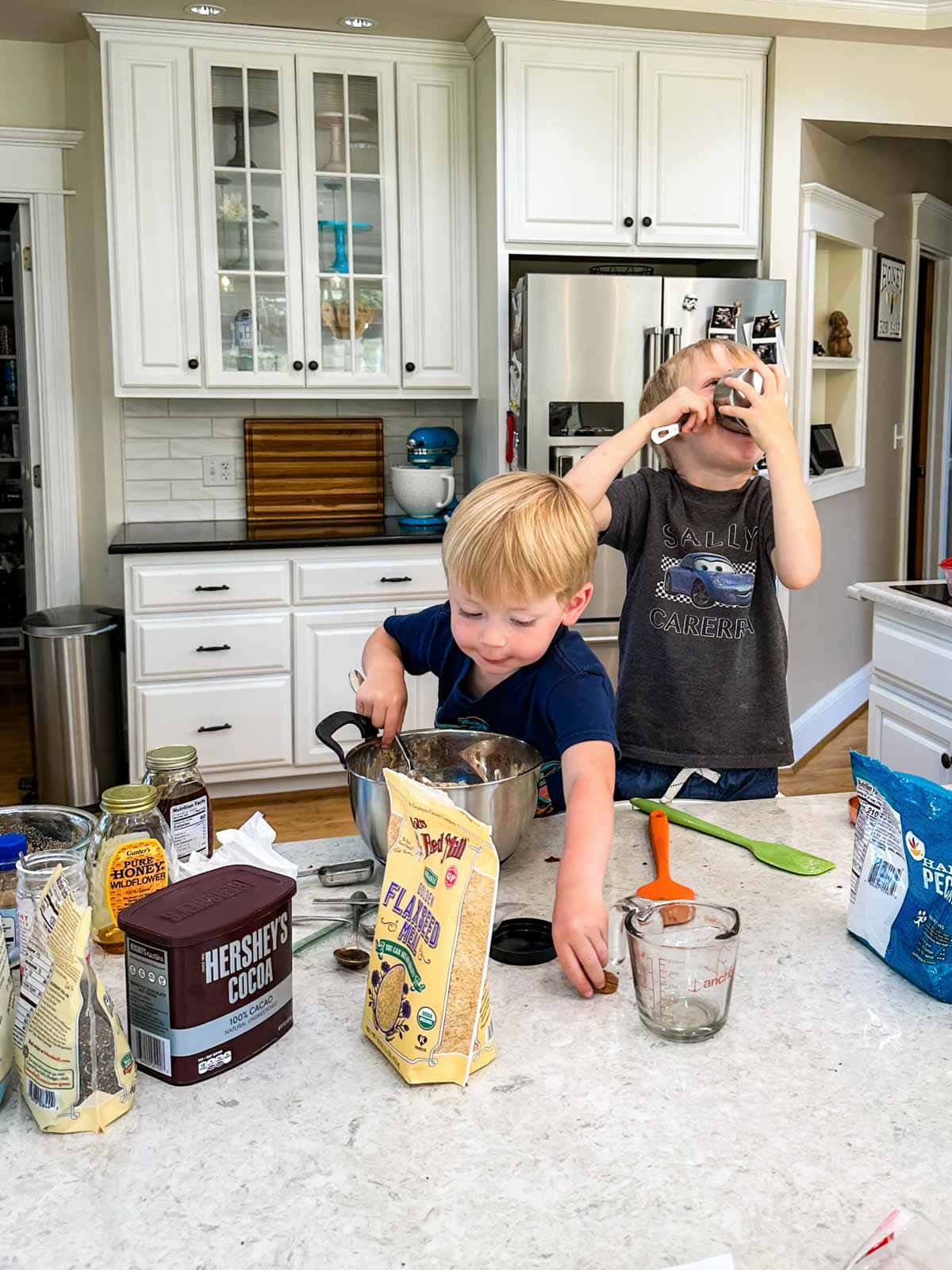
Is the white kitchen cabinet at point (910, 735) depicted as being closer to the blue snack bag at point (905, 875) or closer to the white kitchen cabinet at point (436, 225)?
the blue snack bag at point (905, 875)

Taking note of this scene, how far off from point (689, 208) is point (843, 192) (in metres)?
0.99

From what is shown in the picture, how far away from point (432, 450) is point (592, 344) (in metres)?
0.78

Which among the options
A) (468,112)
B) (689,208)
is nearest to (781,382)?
(689,208)

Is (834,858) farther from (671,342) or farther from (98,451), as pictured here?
(98,451)

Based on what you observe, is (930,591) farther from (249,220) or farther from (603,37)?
(249,220)

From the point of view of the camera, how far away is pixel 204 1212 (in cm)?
73

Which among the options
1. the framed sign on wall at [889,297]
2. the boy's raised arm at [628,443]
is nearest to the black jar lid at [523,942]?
the boy's raised arm at [628,443]

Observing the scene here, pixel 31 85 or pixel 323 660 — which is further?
pixel 31 85

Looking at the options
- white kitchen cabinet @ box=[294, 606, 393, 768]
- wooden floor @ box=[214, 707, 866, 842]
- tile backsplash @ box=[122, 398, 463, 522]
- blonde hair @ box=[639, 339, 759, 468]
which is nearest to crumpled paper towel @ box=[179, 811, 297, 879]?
blonde hair @ box=[639, 339, 759, 468]

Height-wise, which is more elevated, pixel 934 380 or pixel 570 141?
pixel 570 141

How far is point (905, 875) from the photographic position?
40.4 inches

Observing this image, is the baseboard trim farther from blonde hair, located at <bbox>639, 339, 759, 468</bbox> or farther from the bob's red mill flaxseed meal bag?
the bob's red mill flaxseed meal bag

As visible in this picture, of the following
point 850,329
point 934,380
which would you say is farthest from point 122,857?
point 934,380

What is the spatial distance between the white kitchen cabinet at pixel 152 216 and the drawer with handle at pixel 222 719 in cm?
98
